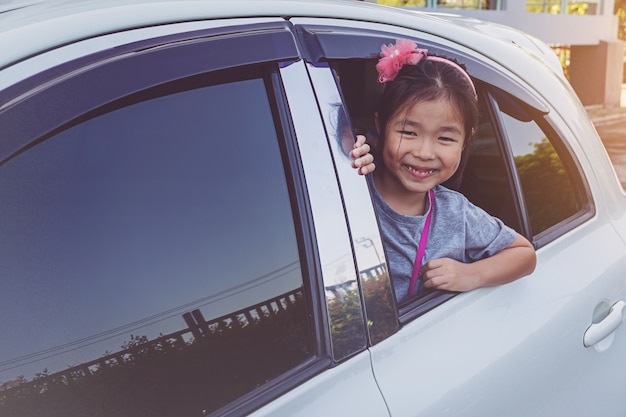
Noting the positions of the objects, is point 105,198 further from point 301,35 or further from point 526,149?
point 526,149

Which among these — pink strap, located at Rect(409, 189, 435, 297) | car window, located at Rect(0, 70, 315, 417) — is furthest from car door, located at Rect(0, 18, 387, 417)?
pink strap, located at Rect(409, 189, 435, 297)

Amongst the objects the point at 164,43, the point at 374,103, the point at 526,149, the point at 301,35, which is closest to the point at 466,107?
the point at 526,149

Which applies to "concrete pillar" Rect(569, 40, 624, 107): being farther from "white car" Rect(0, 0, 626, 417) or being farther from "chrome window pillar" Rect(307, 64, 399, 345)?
"chrome window pillar" Rect(307, 64, 399, 345)

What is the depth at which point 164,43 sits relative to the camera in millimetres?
1051

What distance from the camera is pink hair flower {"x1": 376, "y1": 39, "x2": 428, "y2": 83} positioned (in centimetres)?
147

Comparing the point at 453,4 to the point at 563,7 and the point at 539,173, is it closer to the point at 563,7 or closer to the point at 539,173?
the point at 563,7

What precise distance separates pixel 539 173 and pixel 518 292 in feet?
1.72

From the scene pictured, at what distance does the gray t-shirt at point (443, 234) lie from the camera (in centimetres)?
166

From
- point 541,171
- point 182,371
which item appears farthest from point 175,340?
point 541,171

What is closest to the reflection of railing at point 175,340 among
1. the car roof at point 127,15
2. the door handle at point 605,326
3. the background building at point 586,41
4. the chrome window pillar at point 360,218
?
the chrome window pillar at point 360,218

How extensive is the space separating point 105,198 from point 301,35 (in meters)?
0.52

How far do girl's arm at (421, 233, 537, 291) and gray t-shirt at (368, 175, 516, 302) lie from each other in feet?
0.18

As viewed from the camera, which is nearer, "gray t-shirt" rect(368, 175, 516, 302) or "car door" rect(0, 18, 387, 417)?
"car door" rect(0, 18, 387, 417)

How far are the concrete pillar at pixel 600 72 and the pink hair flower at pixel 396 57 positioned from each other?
19.6 metres
